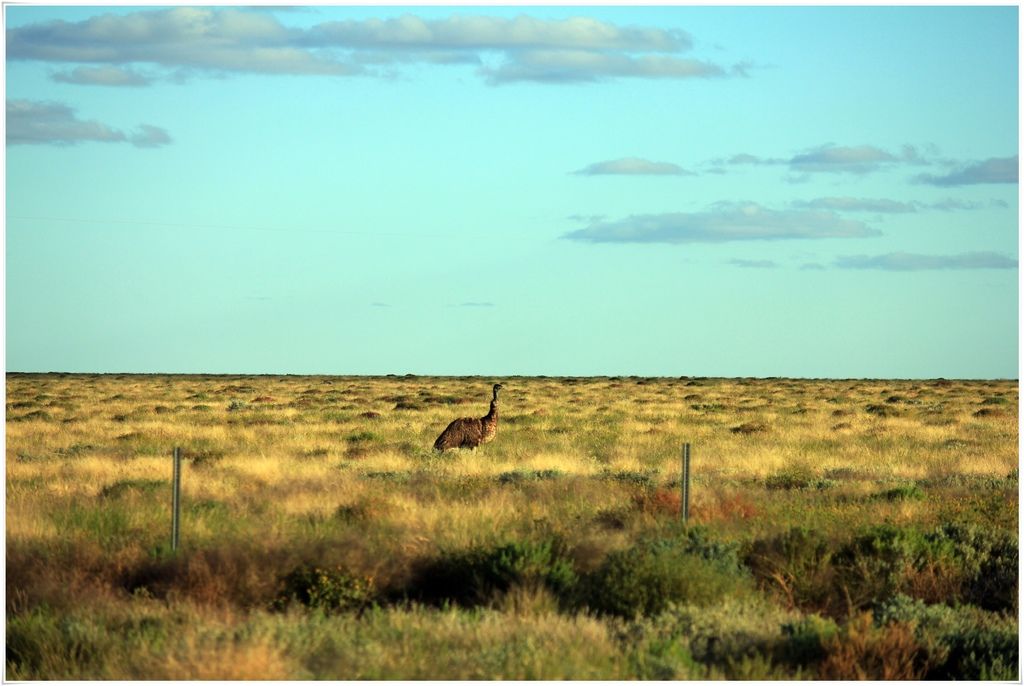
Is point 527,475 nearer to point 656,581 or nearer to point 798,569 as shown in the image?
point 798,569

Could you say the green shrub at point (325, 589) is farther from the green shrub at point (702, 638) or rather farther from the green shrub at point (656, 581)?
the green shrub at point (702, 638)

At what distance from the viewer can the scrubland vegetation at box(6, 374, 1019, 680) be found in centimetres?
871

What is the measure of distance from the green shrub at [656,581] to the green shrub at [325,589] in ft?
5.93

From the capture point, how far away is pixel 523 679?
820 cm

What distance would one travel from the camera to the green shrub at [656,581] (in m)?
10.3

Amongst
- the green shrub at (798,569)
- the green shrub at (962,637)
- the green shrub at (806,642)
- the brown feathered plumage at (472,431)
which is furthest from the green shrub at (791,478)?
the green shrub at (806,642)

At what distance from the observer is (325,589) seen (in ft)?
34.3

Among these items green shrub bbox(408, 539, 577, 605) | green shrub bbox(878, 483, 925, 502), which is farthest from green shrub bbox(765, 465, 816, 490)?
green shrub bbox(408, 539, 577, 605)

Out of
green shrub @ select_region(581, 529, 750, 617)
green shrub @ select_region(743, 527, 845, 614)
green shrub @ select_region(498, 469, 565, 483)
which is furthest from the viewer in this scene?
green shrub @ select_region(498, 469, 565, 483)

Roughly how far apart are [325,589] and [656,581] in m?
2.64

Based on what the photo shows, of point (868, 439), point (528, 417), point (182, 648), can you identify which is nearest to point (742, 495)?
point (182, 648)

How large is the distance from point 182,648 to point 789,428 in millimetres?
25700

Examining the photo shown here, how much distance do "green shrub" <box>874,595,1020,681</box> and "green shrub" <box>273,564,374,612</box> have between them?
4.07m

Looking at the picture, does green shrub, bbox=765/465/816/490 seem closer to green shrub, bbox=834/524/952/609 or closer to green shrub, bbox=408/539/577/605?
green shrub, bbox=834/524/952/609
